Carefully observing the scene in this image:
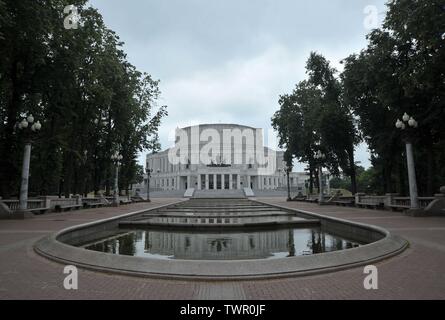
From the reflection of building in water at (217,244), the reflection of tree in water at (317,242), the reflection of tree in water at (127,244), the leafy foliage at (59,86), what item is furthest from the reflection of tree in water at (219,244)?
the leafy foliage at (59,86)

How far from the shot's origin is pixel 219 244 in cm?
1100

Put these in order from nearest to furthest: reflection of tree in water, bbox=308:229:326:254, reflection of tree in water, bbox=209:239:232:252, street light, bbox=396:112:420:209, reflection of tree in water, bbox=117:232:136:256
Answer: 1. reflection of tree in water, bbox=117:232:136:256
2. reflection of tree in water, bbox=308:229:326:254
3. reflection of tree in water, bbox=209:239:232:252
4. street light, bbox=396:112:420:209

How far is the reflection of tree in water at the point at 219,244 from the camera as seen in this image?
10425 mm

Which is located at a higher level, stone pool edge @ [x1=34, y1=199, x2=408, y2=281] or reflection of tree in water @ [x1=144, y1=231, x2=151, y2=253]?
stone pool edge @ [x1=34, y1=199, x2=408, y2=281]

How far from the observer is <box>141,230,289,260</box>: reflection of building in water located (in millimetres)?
9341

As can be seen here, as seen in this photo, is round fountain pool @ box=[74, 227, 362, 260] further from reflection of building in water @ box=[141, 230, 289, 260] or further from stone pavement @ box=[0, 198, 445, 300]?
stone pavement @ box=[0, 198, 445, 300]

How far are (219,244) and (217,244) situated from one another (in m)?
0.07

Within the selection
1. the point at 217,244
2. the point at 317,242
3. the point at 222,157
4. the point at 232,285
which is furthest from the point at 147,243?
the point at 222,157

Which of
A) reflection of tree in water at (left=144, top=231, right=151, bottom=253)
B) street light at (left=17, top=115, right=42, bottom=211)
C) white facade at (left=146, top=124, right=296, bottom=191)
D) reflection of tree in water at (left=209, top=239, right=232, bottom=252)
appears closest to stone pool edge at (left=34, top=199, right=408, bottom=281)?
reflection of tree in water at (left=144, top=231, right=151, bottom=253)

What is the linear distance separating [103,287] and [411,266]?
21.4ft

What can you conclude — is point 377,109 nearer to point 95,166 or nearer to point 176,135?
point 95,166

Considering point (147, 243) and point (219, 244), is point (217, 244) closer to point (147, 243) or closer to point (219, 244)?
point (219, 244)

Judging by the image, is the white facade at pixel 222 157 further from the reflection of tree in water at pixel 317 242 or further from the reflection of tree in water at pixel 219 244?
the reflection of tree in water at pixel 219 244

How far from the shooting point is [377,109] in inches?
1105
